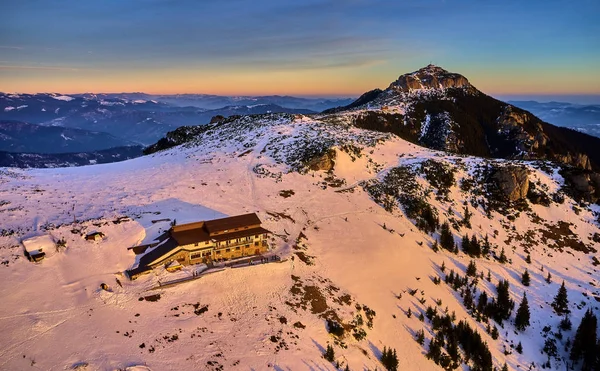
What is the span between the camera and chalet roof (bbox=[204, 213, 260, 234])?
1478 inches

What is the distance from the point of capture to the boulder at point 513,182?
210ft

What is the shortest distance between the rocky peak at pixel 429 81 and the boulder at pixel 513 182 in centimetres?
11506

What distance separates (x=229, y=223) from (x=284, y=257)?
7.48 m

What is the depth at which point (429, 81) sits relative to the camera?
178625 millimetres

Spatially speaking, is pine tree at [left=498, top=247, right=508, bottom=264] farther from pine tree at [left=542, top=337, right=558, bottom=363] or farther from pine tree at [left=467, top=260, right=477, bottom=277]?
pine tree at [left=542, top=337, right=558, bottom=363]

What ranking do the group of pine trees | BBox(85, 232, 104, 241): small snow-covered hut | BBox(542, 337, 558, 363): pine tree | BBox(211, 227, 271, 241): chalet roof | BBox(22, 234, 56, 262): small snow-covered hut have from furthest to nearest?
BBox(542, 337, 558, 363): pine tree → BBox(85, 232, 104, 241): small snow-covered hut → BBox(211, 227, 271, 241): chalet roof → BBox(22, 234, 56, 262): small snow-covered hut → the group of pine trees

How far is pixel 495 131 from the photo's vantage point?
146 metres

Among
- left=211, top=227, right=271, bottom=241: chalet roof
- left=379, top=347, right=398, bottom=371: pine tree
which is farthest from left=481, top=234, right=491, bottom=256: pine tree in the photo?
left=211, top=227, right=271, bottom=241: chalet roof

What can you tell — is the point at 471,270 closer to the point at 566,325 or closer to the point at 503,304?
the point at 503,304

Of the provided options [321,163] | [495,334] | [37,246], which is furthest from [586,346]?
[37,246]

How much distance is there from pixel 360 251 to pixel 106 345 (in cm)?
3043

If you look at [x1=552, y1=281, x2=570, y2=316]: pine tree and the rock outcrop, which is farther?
the rock outcrop

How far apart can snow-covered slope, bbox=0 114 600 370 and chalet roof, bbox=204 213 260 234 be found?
14.9ft

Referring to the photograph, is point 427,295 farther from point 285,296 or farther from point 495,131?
point 495,131
